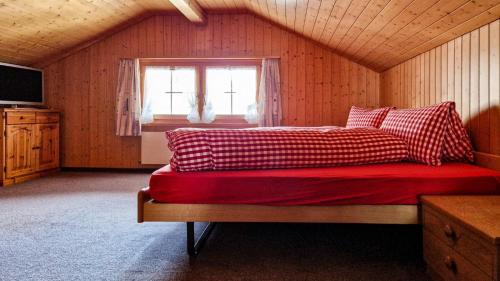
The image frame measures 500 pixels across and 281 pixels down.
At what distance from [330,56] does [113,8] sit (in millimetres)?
2831

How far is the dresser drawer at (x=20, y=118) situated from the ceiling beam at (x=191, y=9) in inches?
87.4

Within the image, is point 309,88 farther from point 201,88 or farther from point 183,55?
point 183,55

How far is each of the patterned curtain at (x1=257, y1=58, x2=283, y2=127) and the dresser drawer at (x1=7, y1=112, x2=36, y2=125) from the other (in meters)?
2.85

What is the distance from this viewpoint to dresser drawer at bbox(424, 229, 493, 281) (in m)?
1.35

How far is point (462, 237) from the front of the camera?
55.5 inches

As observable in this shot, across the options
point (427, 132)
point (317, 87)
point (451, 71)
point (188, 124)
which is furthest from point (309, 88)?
point (427, 132)

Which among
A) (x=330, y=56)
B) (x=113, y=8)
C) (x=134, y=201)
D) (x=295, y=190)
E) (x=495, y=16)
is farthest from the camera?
(x=330, y=56)

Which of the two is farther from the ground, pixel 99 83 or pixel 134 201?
pixel 99 83

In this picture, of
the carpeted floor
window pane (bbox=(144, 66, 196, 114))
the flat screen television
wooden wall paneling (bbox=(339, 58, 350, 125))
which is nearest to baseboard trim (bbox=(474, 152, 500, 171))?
the carpeted floor

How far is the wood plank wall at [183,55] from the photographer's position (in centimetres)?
505

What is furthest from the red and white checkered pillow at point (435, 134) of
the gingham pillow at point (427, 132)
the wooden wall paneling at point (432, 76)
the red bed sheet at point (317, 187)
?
the wooden wall paneling at point (432, 76)

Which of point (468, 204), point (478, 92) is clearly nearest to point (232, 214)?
point (468, 204)

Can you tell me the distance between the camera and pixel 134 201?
345cm

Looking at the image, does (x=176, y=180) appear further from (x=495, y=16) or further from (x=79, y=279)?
(x=495, y=16)
